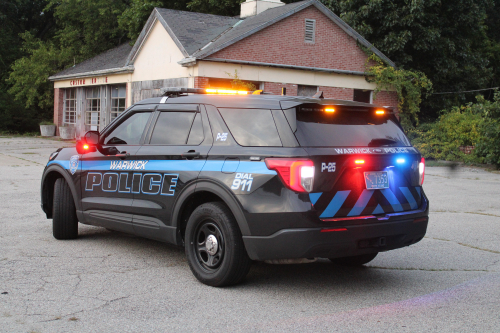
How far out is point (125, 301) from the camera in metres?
4.64

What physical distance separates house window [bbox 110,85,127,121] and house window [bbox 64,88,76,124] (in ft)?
18.0

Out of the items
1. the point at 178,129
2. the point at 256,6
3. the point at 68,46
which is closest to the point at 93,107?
the point at 68,46

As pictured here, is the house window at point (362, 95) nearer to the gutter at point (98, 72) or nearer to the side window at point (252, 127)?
the gutter at point (98, 72)

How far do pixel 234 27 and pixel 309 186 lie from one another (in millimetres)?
21106

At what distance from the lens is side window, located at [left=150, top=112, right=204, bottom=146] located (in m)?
5.47

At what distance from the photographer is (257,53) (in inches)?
889

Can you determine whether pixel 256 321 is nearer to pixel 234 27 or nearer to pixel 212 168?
pixel 212 168

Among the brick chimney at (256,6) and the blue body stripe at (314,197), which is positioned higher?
the brick chimney at (256,6)

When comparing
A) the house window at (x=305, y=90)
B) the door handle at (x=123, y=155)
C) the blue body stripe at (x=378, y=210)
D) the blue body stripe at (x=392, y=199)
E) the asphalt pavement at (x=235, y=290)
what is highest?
the house window at (x=305, y=90)

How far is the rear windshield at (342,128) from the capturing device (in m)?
4.76

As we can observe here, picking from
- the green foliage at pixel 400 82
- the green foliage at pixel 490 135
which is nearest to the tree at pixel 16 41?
the green foliage at pixel 400 82

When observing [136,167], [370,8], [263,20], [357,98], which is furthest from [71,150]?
[370,8]

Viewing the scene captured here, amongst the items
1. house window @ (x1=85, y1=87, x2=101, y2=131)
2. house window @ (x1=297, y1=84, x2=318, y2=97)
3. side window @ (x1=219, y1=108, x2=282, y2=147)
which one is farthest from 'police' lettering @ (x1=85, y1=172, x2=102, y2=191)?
house window @ (x1=85, y1=87, x2=101, y2=131)

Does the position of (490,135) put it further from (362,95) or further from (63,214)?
(63,214)
